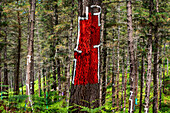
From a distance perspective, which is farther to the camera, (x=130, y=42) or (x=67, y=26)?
(x=67, y=26)

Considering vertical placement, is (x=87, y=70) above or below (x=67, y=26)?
below

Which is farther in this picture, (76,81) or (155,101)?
(155,101)

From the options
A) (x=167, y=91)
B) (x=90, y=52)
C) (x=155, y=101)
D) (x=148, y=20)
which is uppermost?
(x=148, y=20)

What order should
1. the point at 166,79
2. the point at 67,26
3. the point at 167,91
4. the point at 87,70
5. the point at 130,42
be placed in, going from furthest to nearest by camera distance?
the point at 166,79 → the point at 167,91 → the point at 67,26 → the point at 130,42 → the point at 87,70

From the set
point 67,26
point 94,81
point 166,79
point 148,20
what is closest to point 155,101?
point 148,20

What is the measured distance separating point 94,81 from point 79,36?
107 cm

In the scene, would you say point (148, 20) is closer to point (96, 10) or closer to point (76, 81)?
point (96, 10)


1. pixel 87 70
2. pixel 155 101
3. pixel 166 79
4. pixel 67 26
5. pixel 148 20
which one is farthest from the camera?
pixel 166 79

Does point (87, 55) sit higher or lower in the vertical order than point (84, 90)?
higher

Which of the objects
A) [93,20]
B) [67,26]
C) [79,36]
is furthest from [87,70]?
[67,26]

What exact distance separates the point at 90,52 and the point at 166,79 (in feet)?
96.0

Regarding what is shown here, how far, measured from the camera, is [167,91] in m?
24.4

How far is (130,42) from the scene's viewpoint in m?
5.97

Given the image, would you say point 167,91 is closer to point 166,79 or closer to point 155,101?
point 166,79
